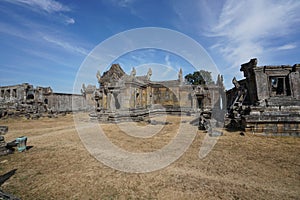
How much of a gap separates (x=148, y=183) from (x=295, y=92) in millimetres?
14016

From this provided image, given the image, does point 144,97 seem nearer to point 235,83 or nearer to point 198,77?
point 235,83

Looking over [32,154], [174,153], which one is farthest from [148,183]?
[32,154]

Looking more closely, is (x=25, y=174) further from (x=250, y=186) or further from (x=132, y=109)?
(x=132, y=109)

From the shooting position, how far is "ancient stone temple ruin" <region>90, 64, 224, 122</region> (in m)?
18.1

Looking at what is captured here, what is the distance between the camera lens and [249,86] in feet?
43.1

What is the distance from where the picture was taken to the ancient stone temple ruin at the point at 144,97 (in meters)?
18.1

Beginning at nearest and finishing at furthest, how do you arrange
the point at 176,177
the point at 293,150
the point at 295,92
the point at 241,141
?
the point at 176,177, the point at 293,150, the point at 241,141, the point at 295,92

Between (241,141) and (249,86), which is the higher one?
(249,86)

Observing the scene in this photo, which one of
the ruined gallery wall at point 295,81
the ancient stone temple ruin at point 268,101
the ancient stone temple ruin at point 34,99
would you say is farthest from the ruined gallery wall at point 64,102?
the ruined gallery wall at point 295,81

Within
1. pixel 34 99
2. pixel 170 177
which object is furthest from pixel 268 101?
pixel 34 99

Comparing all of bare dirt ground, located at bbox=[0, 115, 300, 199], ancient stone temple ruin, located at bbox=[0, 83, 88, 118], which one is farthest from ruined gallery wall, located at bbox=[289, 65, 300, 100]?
ancient stone temple ruin, located at bbox=[0, 83, 88, 118]

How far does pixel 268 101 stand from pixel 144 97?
644 inches

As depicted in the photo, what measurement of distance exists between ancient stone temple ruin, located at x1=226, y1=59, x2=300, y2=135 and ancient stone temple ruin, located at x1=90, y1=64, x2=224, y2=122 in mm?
4517

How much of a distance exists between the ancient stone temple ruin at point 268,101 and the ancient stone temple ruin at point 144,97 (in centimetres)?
452
